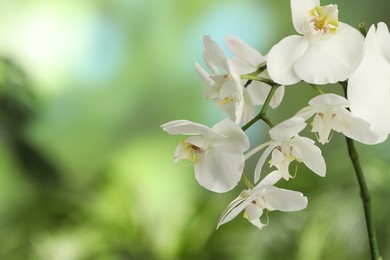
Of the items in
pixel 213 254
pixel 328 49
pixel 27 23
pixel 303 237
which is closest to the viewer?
pixel 328 49

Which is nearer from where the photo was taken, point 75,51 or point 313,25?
point 313,25

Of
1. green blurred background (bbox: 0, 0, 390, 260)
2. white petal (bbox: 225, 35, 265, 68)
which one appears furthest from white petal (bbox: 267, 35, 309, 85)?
green blurred background (bbox: 0, 0, 390, 260)

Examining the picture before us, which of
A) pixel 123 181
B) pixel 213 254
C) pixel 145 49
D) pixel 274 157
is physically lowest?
pixel 213 254

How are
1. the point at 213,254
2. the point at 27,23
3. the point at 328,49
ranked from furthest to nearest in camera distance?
1. the point at 27,23
2. the point at 213,254
3. the point at 328,49

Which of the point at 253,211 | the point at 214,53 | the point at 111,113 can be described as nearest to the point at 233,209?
the point at 253,211

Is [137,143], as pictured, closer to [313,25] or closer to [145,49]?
[145,49]

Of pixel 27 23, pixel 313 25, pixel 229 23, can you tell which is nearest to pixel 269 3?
pixel 229 23
